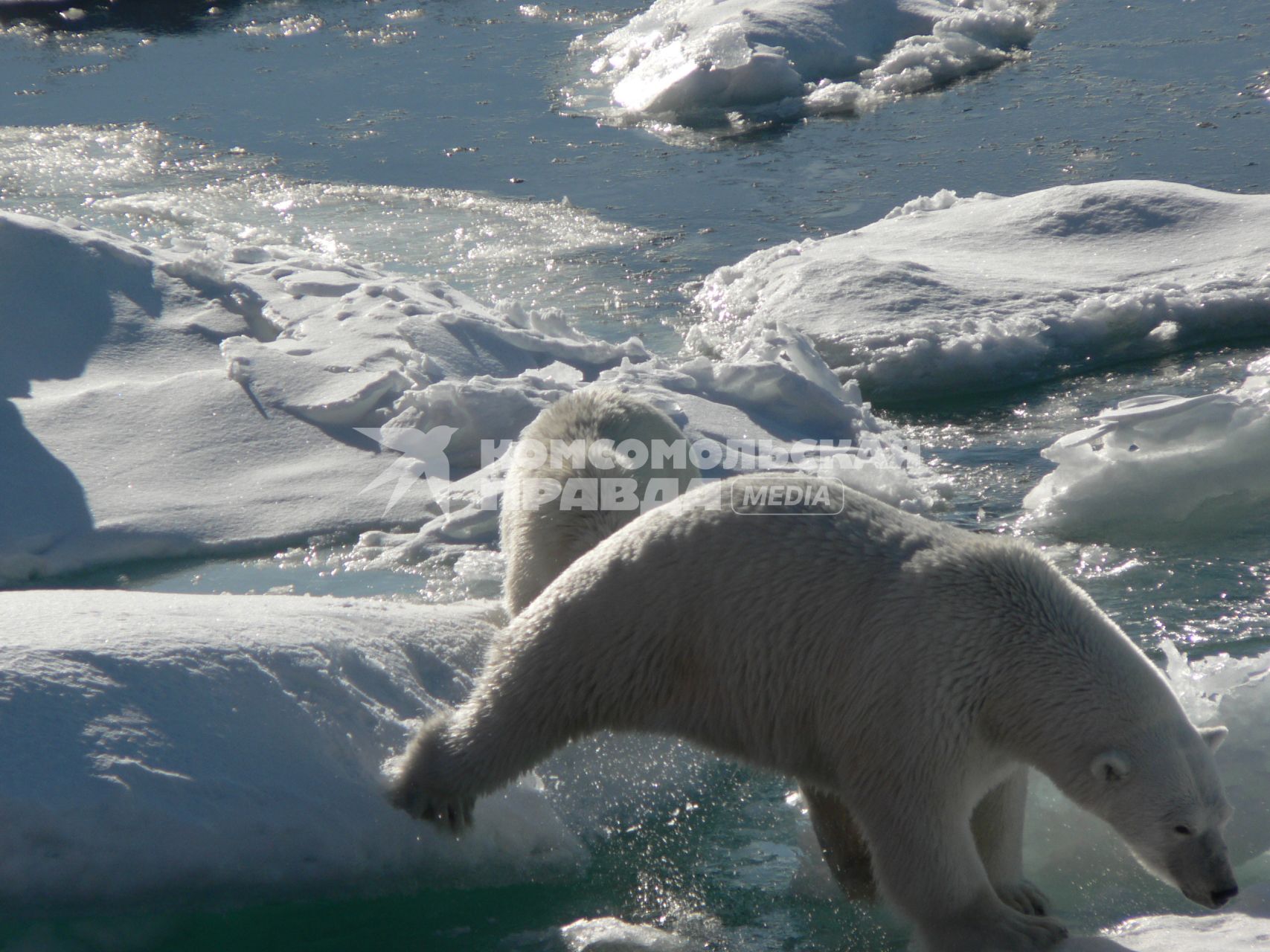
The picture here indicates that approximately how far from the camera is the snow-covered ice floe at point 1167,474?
5176 millimetres

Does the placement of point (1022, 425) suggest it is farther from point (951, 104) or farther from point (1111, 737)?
point (951, 104)

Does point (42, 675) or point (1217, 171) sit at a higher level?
point (1217, 171)

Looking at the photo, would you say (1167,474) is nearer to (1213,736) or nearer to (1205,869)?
(1213,736)

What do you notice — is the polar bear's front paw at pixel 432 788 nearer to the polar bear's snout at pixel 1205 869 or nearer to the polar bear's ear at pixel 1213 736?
the polar bear's snout at pixel 1205 869

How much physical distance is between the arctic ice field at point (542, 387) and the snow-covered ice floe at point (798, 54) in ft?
0.17

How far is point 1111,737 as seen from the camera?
2.66 m

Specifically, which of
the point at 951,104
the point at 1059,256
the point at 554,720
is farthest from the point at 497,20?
the point at 554,720

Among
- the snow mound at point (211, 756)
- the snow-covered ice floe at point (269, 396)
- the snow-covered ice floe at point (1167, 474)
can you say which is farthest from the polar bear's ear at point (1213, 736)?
the snow-covered ice floe at point (269, 396)

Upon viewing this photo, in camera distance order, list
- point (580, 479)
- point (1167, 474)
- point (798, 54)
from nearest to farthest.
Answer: point (580, 479)
point (1167, 474)
point (798, 54)

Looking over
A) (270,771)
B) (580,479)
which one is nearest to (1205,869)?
(580,479)

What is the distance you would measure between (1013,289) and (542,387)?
2939 millimetres

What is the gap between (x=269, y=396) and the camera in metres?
6.01

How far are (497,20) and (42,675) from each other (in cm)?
1490

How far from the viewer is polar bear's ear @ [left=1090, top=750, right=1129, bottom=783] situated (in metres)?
2.62
